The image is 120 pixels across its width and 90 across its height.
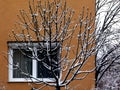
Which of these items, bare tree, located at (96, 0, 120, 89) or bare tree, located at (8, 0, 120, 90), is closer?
bare tree, located at (8, 0, 120, 90)

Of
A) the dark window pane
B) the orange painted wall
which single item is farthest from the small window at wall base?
the orange painted wall

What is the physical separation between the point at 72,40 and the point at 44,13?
1.88m

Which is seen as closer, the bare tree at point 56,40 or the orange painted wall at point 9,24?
the bare tree at point 56,40

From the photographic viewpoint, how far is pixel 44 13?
9.02 meters

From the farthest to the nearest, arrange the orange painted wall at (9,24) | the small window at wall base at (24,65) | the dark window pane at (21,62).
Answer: the dark window pane at (21,62) < the orange painted wall at (9,24) < the small window at wall base at (24,65)

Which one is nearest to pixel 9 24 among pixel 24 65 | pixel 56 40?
pixel 24 65

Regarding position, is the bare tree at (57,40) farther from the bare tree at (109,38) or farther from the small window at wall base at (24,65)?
the bare tree at (109,38)

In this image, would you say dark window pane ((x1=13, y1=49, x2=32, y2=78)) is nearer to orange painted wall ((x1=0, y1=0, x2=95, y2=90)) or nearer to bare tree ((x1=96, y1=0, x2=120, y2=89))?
orange painted wall ((x1=0, y1=0, x2=95, y2=90))

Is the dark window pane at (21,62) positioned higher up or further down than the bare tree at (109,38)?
further down

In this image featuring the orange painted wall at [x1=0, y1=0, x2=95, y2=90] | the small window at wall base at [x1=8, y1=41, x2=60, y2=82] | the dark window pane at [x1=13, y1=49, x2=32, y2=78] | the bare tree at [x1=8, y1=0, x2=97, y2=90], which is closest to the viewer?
the bare tree at [x1=8, y1=0, x2=97, y2=90]

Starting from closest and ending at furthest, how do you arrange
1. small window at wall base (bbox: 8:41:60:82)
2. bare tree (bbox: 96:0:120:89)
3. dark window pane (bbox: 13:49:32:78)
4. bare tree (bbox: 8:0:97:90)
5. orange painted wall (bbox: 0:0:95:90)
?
1. bare tree (bbox: 8:0:97:90)
2. small window at wall base (bbox: 8:41:60:82)
3. orange painted wall (bbox: 0:0:95:90)
4. dark window pane (bbox: 13:49:32:78)
5. bare tree (bbox: 96:0:120:89)

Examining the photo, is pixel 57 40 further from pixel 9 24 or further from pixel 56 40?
pixel 9 24

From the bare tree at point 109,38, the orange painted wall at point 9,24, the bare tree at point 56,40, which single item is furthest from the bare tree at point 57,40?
the bare tree at point 109,38

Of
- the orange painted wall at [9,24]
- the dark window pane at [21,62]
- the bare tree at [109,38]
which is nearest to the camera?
the orange painted wall at [9,24]
